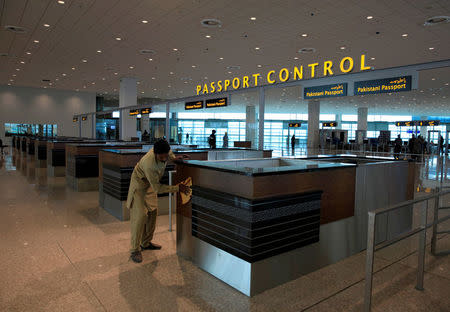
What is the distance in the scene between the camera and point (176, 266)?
11.7 ft

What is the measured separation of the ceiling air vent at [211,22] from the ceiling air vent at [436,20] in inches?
215

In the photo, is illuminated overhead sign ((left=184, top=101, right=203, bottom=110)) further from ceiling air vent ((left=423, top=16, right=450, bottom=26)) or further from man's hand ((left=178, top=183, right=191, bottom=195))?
man's hand ((left=178, top=183, right=191, bottom=195))

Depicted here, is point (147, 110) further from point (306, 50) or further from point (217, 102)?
point (306, 50)

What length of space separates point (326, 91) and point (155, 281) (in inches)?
182

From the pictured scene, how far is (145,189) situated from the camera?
3.78 meters

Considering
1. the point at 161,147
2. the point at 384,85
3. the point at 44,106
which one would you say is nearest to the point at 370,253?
the point at 161,147

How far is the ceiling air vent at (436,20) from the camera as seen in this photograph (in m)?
8.25

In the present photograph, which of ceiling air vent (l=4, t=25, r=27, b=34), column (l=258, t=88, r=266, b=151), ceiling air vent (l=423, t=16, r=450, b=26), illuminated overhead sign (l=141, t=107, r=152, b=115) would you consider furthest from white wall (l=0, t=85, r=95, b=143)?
ceiling air vent (l=423, t=16, r=450, b=26)

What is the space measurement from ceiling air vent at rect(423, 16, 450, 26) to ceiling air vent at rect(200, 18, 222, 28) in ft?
17.9

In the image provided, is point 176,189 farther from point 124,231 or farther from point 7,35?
point 7,35

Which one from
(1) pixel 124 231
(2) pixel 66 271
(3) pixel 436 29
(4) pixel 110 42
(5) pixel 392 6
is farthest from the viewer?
(4) pixel 110 42

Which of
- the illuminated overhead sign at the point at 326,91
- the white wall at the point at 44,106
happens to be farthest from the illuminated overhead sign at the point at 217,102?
the white wall at the point at 44,106

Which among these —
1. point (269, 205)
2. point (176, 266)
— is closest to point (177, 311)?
point (176, 266)

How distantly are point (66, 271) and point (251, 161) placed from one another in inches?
97.3
